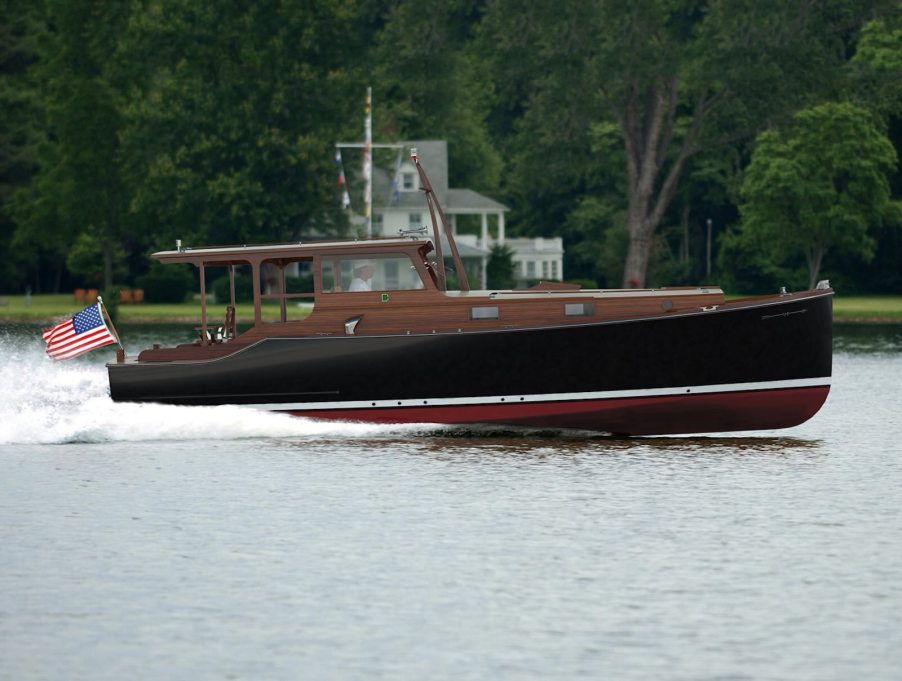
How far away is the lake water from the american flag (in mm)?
1163

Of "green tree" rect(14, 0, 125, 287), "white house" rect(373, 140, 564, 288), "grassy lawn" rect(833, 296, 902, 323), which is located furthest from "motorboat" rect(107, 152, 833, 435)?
"white house" rect(373, 140, 564, 288)

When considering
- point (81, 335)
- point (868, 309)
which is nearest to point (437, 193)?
point (868, 309)

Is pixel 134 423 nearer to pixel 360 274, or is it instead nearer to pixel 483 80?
pixel 360 274

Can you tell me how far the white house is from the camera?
96.3m

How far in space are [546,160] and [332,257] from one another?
2262 inches

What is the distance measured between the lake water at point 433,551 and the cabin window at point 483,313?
1.89 m

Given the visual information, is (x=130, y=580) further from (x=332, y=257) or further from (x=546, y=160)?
(x=546, y=160)

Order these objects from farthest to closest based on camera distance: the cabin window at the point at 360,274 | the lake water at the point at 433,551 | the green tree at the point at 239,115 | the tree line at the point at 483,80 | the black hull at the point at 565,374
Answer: the green tree at the point at 239,115 → the tree line at the point at 483,80 → the cabin window at the point at 360,274 → the black hull at the point at 565,374 → the lake water at the point at 433,551

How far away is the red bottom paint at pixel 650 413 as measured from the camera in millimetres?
24672

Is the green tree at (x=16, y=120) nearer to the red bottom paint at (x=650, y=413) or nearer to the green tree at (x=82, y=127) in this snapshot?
the green tree at (x=82, y=127)

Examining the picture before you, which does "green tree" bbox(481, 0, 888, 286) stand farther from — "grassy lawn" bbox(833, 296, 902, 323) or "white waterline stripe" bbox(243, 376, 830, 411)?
"white waterline stripe" bbox(243, 376, 830, 411)

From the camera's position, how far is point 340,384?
82.9 ft

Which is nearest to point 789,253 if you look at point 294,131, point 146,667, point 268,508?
point 294,131

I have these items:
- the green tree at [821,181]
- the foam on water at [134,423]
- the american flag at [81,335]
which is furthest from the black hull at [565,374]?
the green tree at [821,181]
